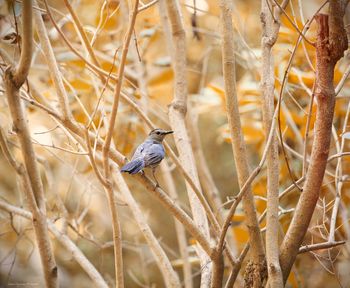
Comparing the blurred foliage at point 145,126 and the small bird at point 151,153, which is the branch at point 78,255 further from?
the small bird at point 151,153

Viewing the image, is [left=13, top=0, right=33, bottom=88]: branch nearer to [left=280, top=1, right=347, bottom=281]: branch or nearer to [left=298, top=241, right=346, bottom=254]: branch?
[left=280, top=1, right=347, bottom=281]: branch

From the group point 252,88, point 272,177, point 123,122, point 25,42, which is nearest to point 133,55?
point 123,122

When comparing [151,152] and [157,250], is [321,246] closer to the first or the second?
[157,250]

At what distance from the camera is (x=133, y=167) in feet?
7.21

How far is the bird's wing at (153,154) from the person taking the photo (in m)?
2.66

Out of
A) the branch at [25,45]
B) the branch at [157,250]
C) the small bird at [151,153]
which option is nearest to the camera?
the branch at [25,45]

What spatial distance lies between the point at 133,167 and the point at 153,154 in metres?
0.55

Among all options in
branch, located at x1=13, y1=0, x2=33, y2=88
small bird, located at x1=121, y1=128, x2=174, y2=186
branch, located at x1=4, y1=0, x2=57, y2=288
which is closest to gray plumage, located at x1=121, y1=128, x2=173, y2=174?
small bird, located at x1=121, y1=128, x2=174, y2=186

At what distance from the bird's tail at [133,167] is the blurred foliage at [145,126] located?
74cm

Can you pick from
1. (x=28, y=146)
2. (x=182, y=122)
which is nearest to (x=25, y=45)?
(x=28, y=146)

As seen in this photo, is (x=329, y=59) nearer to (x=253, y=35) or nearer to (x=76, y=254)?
(x=76, y=254)

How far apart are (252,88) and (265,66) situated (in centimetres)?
158

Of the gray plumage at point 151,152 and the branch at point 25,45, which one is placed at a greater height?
the branch at point 25,45

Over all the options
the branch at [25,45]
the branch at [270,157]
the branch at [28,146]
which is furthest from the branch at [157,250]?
the branch at [25,45]
